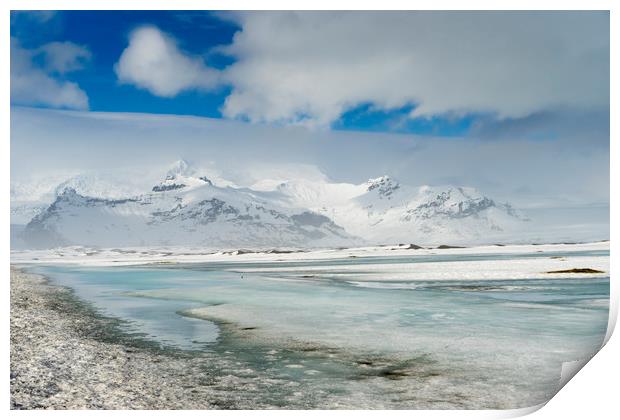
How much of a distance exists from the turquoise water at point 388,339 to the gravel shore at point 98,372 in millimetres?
861

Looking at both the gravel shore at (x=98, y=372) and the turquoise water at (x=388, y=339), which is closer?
the gravel shore at (x=98, y=372)

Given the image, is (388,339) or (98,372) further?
(388,339)

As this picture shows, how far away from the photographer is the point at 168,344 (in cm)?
1525

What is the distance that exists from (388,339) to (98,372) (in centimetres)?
774

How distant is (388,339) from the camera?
1586 cm

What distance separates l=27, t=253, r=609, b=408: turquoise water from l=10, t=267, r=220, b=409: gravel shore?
2.82 ft

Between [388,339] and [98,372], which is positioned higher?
[388,339]

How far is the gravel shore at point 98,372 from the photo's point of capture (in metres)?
11.1

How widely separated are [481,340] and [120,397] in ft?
31.9

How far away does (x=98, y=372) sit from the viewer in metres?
12.4

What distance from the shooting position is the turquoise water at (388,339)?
456 inches
